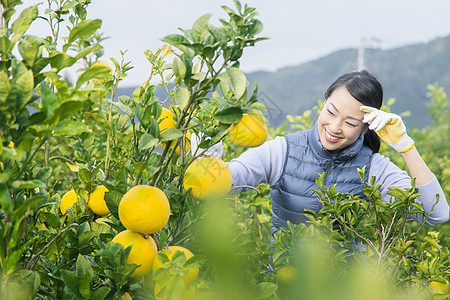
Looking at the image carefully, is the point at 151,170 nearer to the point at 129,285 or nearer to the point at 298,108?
the point at 129,285

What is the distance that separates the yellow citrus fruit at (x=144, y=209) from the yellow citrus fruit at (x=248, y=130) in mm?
150

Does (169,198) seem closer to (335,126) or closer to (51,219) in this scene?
(51,219)

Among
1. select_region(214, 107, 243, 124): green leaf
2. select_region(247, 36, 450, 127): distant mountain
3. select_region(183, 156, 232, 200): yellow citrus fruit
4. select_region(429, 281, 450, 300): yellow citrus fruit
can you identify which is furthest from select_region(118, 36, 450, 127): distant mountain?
select_region(214, 107, 243, 124): green leaf

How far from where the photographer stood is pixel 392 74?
1978 centimetres

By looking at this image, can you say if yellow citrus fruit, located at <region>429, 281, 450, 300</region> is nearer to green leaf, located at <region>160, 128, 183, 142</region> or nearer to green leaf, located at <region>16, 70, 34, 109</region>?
green leaf, located at <region>160, 128, 183, 142</region>

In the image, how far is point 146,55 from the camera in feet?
3.16

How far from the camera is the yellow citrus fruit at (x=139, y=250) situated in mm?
611

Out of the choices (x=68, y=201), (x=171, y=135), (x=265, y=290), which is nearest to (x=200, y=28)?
(x=171, y=135)

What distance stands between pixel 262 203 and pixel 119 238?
4.07 ft

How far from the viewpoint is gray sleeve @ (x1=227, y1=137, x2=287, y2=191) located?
1.46 m

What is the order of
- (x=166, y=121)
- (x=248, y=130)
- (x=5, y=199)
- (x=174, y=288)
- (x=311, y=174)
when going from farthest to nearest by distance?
(x=311, y=174) < (x=166, y=121) < (x=248, y=130) < (x=174, y=288) < (x=5, y=199)

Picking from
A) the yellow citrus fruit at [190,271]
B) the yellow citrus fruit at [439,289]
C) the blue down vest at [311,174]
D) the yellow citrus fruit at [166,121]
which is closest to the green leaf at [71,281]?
the yellow citrus fruit at [190,271]

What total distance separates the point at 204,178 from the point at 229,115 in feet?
0.46

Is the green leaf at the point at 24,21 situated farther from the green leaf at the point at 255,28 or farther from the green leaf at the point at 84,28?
the green leaf at the point at 255,28
